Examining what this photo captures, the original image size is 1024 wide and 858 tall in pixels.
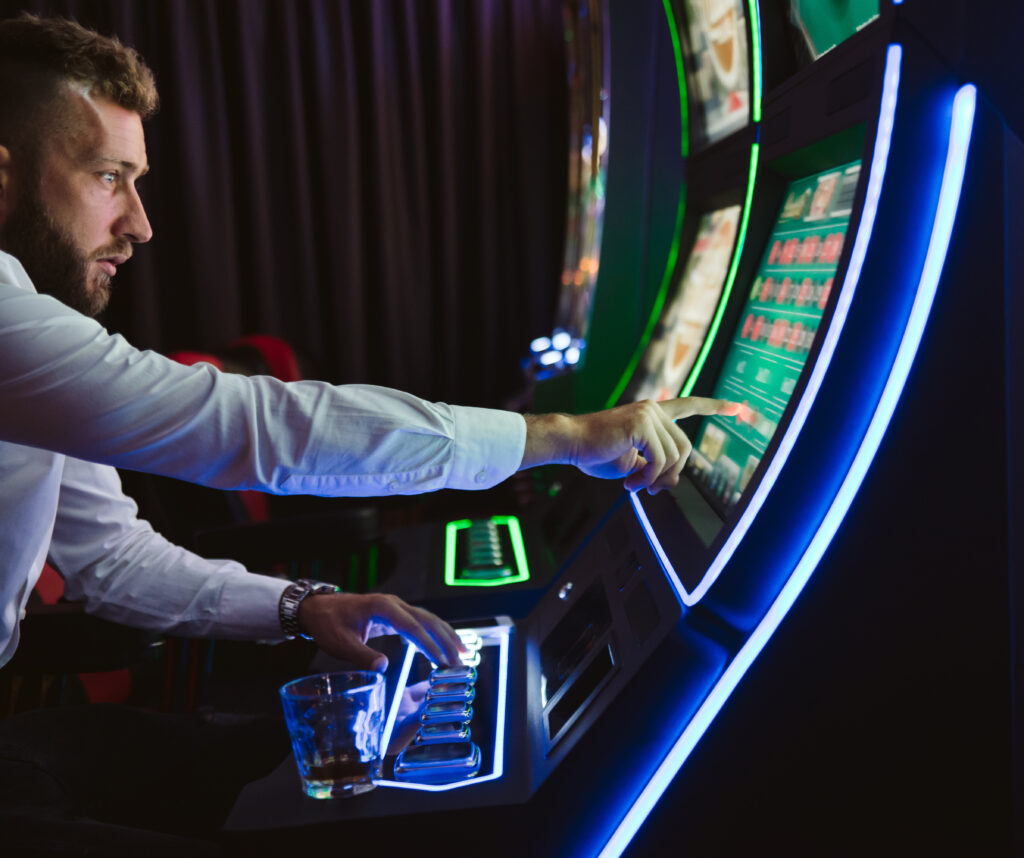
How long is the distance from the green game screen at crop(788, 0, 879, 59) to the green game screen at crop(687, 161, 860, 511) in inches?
4.8

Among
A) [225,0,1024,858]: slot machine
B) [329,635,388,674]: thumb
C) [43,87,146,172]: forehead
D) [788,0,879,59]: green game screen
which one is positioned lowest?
[329,635,388,674]: thumb

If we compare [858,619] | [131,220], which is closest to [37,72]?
[131,220]

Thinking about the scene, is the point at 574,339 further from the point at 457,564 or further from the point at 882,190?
the point at 882,190

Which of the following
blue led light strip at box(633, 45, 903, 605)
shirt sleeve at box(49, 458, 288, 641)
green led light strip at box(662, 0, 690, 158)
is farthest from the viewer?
green led light strip at box(662, 0, 690, 158)

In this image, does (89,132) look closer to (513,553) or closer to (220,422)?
(220,422)

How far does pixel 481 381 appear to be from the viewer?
333 centimetres

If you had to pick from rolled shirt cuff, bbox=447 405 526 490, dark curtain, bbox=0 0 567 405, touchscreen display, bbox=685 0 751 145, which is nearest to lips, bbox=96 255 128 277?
rolled shirt cuff, bbox=447 405 526 490

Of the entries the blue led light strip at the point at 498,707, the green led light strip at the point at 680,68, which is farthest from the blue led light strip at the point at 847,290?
the green led light strip at the point at 680,68

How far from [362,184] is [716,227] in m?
2.00

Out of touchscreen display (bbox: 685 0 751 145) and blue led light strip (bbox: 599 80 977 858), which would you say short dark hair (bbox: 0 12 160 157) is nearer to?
touchscreen display (bbox: 685 0 751 145)

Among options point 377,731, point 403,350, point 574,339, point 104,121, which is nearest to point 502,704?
point 377,731

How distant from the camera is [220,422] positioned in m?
0.76

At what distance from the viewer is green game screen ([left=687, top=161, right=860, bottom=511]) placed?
91 centimetres

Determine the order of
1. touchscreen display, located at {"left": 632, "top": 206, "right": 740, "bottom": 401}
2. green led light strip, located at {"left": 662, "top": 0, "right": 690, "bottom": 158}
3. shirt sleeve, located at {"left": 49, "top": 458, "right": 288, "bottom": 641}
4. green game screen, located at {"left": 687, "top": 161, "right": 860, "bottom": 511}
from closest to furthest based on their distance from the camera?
green game screen, located at {"left": 687, "top": 161, "right": 860, "bottom": 511}, shirt sleeve, located at {"left": 49, "top": 458, "right": 288, "bottom": 641}, touchscreen display, located at {"left": 632, "top": 206, "right": 740, "bottom": 401}, green led light strip, located at {"left": 662, "top": 0, "right": 690, "bottom": 158}
